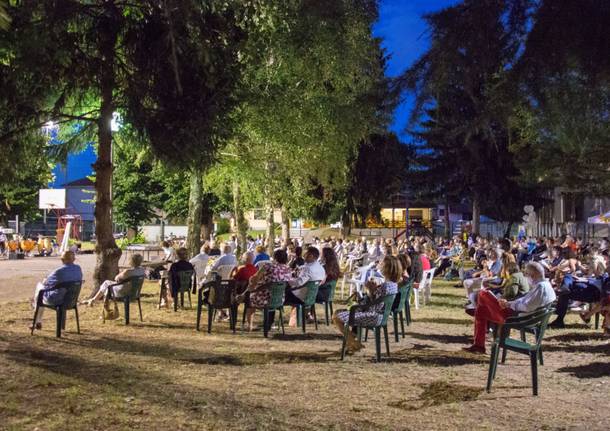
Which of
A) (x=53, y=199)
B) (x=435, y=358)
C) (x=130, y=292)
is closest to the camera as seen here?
(x=435, y=358)

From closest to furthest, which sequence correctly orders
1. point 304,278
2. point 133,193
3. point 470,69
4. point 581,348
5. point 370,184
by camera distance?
point 470,69
point 581,348
point 304,278
point 370,184
point 133,193

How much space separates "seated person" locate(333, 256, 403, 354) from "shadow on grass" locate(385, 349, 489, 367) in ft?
1.67

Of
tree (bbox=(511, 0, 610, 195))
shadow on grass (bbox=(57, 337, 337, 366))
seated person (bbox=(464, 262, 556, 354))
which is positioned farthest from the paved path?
tree (bbox=(511, 0, 610, 195))

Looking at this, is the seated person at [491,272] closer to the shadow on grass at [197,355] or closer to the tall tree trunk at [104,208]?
the shadow on grass at [197,355]

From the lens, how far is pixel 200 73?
41.0 feet

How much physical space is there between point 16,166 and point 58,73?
2.44 meters

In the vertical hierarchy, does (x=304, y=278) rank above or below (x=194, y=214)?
below

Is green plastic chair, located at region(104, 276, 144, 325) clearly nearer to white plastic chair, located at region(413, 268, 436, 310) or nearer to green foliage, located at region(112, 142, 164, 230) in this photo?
white plastic chair, located at region(413, 268, 436, 310)

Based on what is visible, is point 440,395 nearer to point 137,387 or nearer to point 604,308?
point 137,387

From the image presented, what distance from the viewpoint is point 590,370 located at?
7605 mm

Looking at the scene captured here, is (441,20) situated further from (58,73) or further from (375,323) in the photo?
(58,73)

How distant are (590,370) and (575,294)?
3895 mm

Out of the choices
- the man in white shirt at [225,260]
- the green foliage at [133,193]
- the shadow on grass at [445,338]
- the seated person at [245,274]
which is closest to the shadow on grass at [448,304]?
the shadow on grass at [445,338]

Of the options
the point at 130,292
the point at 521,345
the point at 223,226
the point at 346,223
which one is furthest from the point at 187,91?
the point at 223,226
